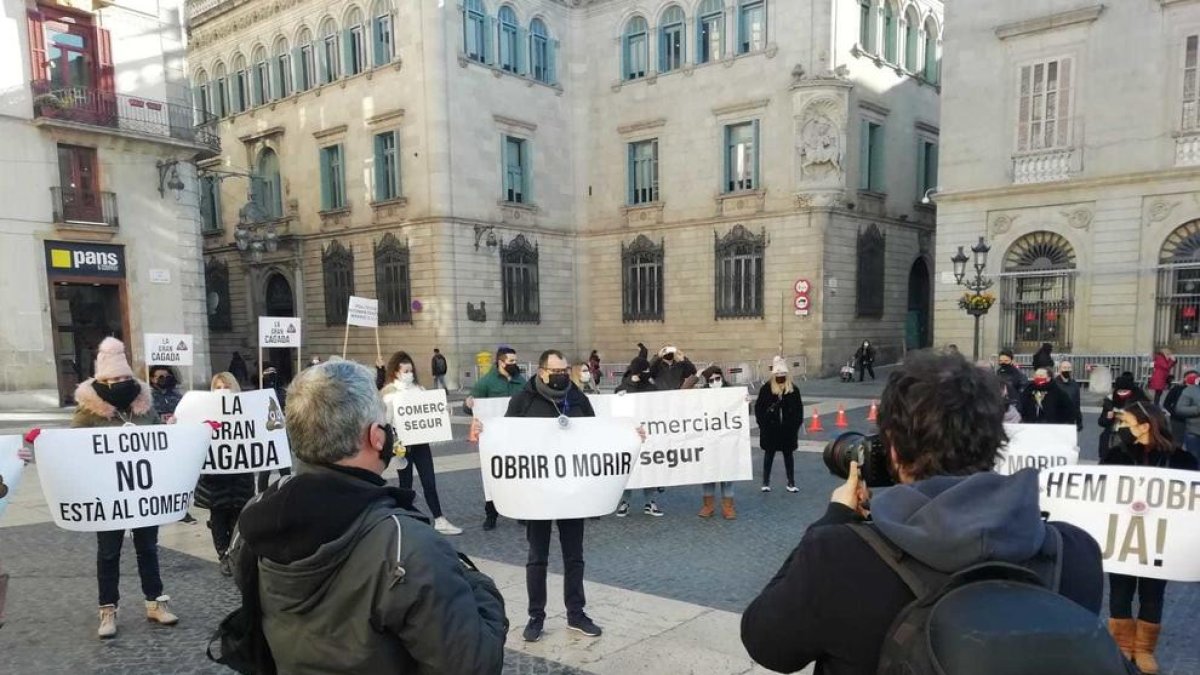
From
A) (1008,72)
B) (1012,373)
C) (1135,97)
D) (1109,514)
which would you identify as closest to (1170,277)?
(1135,97)

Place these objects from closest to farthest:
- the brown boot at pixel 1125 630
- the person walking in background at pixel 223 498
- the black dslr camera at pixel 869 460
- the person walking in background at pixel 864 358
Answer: the black dslr camera at pixel 869 460, the brown boot at pixel 1125 630, the person walking in background at pixel 223 498, the person walking in background at pixel 864 358

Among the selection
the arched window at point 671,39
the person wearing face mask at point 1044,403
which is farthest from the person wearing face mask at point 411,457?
the arched window at point 671,39

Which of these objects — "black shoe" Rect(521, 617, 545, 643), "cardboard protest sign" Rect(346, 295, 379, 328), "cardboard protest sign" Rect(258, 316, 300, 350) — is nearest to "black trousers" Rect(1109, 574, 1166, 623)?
"black shoe" Rect(521, 617, 545, 643)

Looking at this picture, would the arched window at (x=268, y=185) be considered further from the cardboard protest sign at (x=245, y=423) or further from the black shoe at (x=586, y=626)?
the black shoe at (x=586, y=626)

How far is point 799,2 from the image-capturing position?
23.8m

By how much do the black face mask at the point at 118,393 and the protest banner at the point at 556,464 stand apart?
2.50 metres

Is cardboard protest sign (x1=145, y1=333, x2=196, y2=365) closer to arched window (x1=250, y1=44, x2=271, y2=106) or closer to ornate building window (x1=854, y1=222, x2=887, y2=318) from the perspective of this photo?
ornate building window (x1=854, y1=222, x2=887, y2=318)

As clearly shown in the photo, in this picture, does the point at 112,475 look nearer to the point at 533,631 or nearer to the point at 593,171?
the point at 533,631

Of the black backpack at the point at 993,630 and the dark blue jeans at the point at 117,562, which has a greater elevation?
the black backpack at the point at 993,630

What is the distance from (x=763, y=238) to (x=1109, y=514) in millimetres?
21454

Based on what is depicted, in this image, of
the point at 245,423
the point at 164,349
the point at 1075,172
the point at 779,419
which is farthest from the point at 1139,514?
the point at 1075,172

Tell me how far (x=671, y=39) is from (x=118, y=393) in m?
25.5

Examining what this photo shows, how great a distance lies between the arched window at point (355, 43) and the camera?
86.7 feet

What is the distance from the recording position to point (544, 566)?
460cm
